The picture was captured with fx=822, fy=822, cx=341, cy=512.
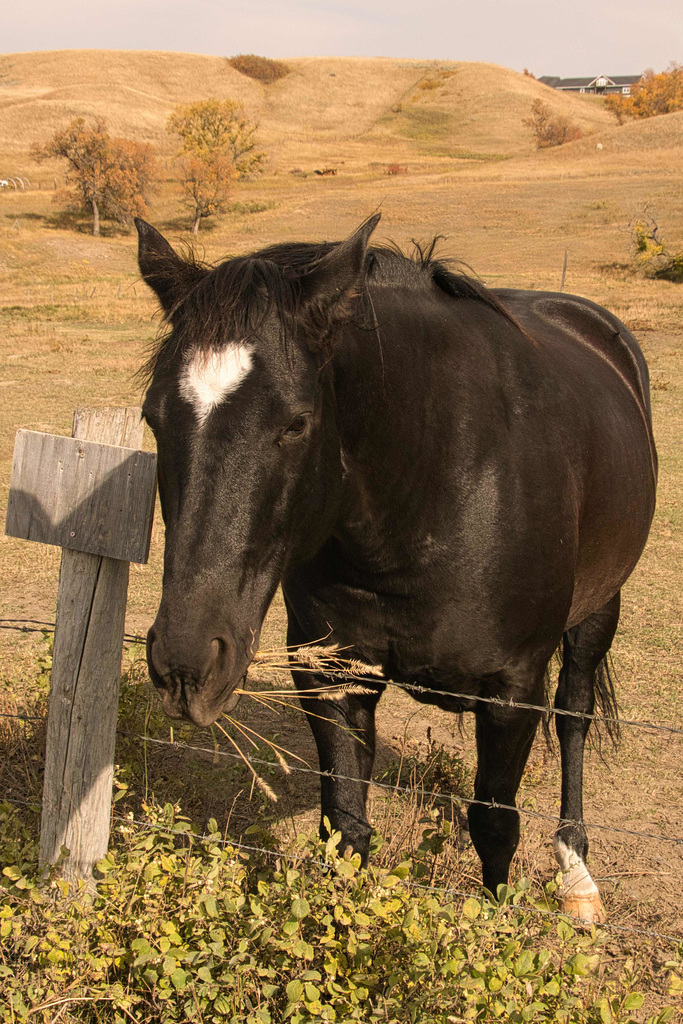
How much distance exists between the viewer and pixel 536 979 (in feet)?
6.93

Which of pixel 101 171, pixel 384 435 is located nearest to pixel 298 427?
pixel 384 435

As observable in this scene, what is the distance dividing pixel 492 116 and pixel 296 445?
92417mm

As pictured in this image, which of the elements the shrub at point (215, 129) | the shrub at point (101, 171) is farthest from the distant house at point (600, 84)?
the shrub at point (101, 171)

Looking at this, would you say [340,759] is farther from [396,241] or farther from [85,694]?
[396,241]

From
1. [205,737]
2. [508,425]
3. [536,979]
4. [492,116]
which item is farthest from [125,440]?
[492,116]

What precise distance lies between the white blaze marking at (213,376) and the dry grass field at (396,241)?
483 mm

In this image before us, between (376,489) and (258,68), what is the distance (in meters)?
112

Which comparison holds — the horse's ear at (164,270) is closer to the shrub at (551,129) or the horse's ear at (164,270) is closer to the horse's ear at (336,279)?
the horse's ear at (336,279)

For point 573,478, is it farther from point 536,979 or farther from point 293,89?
point 293,89

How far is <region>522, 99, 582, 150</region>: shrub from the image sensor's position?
2889 inches

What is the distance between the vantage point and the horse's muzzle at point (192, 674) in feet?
5.95

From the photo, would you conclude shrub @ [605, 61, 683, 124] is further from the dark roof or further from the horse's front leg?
the horse's front leg

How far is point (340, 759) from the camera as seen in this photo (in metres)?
2.94

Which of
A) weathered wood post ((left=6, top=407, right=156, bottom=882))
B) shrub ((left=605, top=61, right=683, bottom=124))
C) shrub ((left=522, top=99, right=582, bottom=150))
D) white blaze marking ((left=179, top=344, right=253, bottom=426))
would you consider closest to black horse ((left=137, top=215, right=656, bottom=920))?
white blaze marking ((left=179, top=344, right=253, bottom=426))
